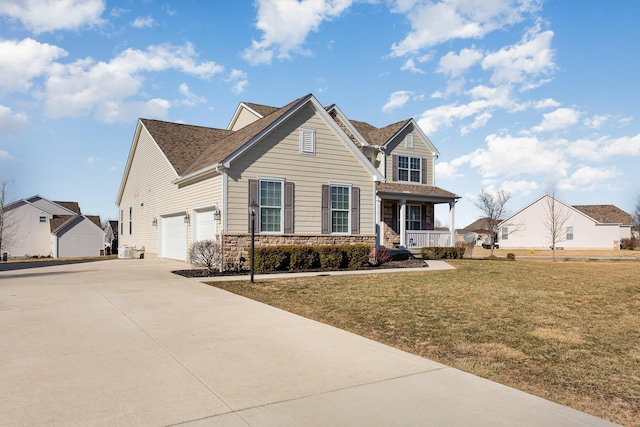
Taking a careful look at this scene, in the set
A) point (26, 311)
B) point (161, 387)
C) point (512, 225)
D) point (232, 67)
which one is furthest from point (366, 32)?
point (512, 225)

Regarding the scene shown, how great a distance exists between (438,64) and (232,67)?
785cm

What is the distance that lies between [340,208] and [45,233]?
1755 inches

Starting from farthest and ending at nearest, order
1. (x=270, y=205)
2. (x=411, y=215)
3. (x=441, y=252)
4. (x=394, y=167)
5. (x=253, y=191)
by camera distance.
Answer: (x=411, y=215) < (x=394, y=167) < (x=441, y=252) < (x=270, y=205) < (x=253, y=191)

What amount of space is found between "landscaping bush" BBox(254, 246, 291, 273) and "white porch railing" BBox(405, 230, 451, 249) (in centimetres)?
1023

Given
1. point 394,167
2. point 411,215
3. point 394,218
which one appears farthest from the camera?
point 411,215

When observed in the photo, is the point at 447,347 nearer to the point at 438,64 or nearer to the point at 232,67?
the point at 232,67

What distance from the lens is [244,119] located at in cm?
2420

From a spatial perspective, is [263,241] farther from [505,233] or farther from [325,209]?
[505,233]

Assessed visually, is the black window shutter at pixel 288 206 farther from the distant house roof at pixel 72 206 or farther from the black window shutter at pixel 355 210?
the distant house roof at pixel 72 206

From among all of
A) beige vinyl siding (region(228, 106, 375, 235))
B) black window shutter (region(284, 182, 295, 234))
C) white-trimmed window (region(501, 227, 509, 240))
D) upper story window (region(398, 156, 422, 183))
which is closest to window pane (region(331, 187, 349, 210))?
beige vinyl siding (region(228, 106, 375, 235))

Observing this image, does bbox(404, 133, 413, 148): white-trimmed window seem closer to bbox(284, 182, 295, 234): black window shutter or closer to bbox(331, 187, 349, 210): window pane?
bbox(331, 187, 349, 210): window pane

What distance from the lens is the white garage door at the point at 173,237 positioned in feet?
64.2

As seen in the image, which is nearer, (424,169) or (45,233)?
(424,169)

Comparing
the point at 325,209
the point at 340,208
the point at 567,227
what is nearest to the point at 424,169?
the point at 340,208
